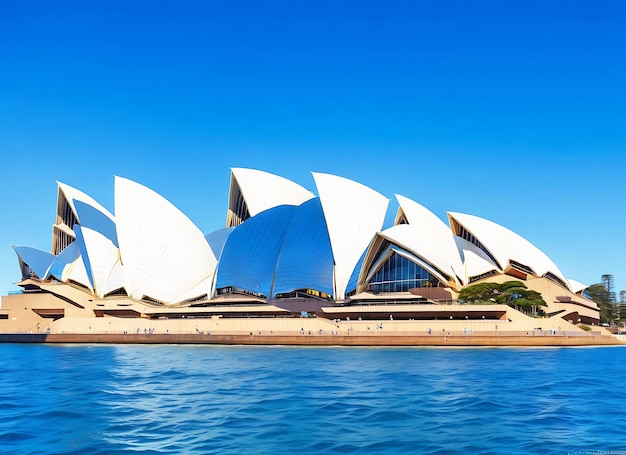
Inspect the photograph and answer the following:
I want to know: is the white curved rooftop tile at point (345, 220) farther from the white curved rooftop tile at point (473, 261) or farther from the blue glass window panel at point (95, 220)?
the blue glass window panel at point (95, 220)

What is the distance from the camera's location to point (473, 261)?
185 ft

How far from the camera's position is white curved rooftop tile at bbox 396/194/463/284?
53.8m

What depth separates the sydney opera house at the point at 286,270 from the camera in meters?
53.1

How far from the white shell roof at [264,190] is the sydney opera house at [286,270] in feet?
0.43

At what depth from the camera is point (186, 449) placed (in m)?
12.2

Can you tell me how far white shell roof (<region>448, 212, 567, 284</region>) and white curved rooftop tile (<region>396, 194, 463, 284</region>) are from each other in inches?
96.3

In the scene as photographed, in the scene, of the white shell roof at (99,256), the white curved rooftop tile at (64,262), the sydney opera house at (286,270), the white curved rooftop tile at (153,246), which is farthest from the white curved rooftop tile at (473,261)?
the white curved rooftop tile at (64,262)

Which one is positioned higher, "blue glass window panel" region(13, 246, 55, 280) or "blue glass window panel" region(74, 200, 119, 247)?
"blue glass window panel" region(74, 200, 119, 247)

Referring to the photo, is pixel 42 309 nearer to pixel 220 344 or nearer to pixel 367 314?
pixel 220 344

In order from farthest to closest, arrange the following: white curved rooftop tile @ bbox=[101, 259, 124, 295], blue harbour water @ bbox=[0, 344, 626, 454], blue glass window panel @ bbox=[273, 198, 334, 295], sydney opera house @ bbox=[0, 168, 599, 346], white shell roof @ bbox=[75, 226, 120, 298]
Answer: white shell roof @ bbox=[75, 226, 120, 298] → white curved rooftop tile @ bbox=[101, 259, 124, 295] → blue glass window panel @ bbox=[273, 198, 334, 295] → sydney opera house @ bbox=[0, 168, 599, 346] → blue harbour water @ bbox=[0, 344, 626, 454]

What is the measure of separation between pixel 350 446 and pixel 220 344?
37.3m

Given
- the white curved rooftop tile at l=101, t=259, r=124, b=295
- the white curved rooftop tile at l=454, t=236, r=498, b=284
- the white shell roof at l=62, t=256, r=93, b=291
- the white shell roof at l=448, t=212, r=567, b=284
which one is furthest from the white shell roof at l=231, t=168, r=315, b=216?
the white shell roof at l=62, t=256, r=93, b=291

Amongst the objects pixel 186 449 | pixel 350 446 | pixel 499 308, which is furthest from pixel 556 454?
pixel 499 308

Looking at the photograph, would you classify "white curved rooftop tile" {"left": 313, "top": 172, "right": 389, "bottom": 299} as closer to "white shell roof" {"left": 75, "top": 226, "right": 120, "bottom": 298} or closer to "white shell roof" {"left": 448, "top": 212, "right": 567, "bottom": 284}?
"white shell roof" {"left": 448, "top": 212, "right": 567, "bottom": 284}
